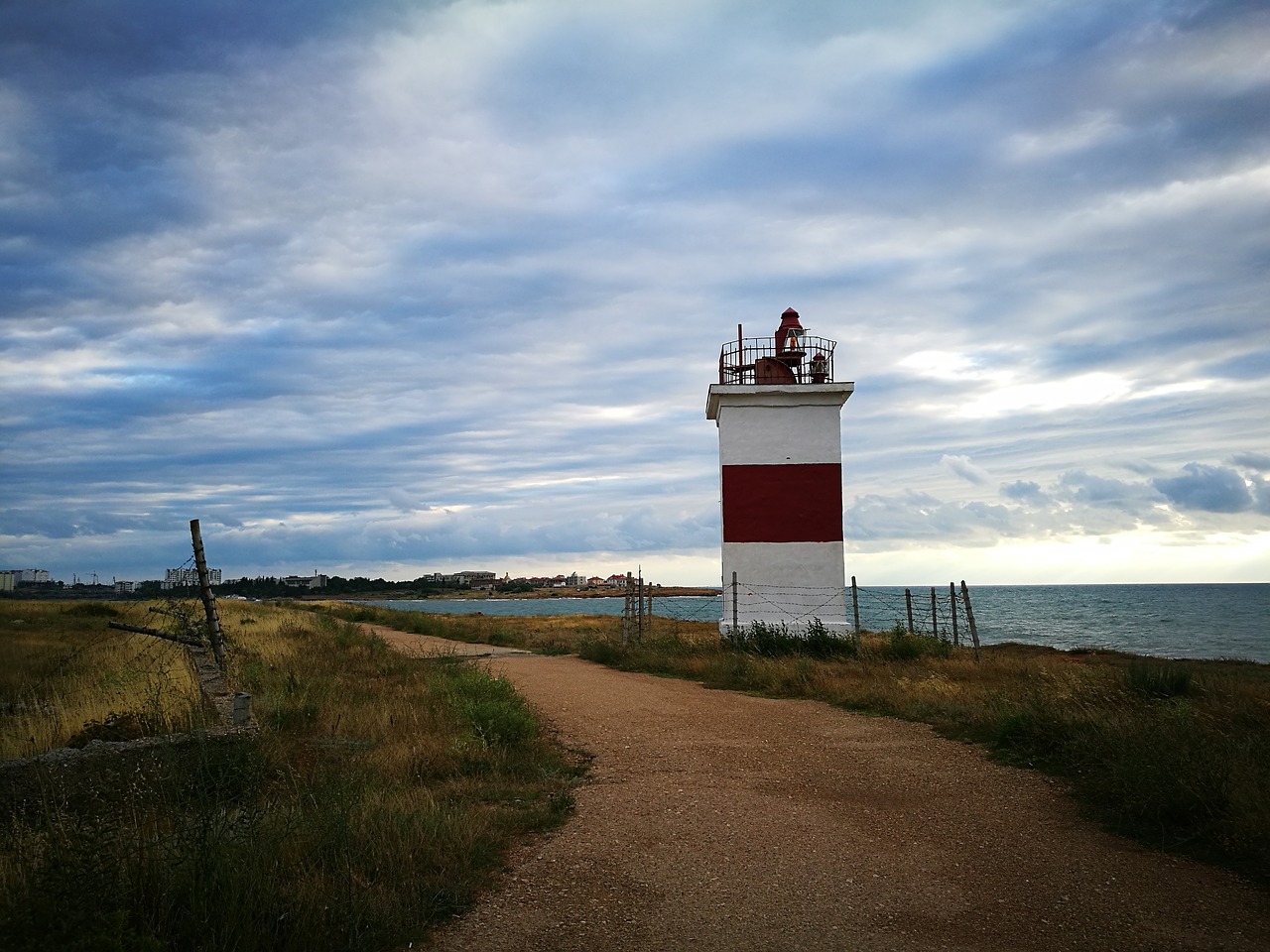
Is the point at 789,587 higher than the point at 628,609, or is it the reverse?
the point at 789,587

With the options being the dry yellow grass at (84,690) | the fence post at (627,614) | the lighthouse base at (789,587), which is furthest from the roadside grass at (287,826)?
the fence post at (627,614)

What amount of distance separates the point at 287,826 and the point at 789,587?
48.7ft

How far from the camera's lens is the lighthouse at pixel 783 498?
19.2 metres

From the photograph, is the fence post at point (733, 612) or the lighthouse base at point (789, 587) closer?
the fence post at point (733, 612)

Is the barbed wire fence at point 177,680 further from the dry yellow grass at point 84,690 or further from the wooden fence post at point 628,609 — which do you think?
the wooden fence post at point 628,609

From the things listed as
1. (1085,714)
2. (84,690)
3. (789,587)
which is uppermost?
(789,587)

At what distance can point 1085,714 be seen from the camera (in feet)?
28.9

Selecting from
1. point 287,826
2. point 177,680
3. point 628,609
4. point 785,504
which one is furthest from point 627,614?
point 287,826

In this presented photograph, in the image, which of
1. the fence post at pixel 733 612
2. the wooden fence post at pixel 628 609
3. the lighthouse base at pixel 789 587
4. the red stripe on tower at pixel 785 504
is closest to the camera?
the fence post at pixel 733 612

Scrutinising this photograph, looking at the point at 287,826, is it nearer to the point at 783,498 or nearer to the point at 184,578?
the point at 184,578

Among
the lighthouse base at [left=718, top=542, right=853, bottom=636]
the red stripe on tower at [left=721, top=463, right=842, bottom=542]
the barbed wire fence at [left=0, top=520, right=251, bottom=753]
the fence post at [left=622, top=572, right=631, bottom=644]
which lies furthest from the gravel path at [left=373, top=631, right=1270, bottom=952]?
the fence post at [left=622, top=572, right=631, bottom=644]

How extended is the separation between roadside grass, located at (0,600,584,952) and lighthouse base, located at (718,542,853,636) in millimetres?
9016

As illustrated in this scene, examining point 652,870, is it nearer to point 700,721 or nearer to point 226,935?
point 226,935

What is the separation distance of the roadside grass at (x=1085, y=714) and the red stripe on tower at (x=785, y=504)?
2.38m
